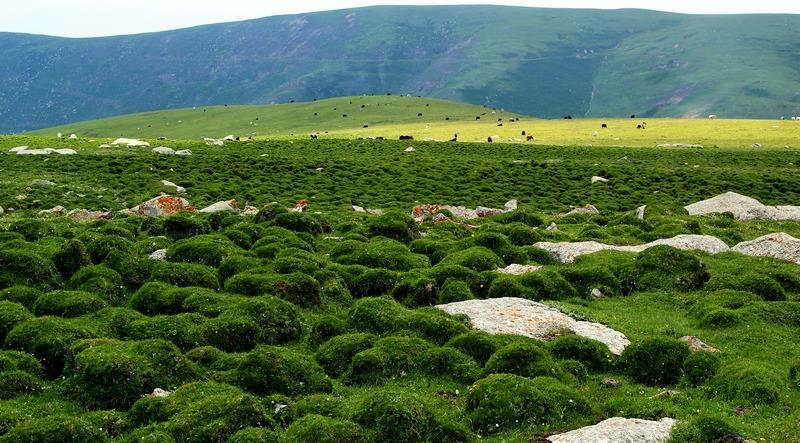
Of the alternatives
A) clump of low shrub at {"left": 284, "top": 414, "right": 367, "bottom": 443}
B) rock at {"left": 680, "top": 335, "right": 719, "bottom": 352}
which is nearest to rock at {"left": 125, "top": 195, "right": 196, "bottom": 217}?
clump of low shrub at {"left": 284, "top": 414, "right": 367, "bottom": 443}

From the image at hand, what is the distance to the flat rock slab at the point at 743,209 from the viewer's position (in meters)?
44.0

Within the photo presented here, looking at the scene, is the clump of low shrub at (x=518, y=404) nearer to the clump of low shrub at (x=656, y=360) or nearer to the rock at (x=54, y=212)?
the clump of low shrub at (x=656, y=360)

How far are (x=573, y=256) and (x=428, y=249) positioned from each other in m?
6.46

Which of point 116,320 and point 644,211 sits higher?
point 116,320

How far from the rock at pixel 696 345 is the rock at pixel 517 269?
8345 mm

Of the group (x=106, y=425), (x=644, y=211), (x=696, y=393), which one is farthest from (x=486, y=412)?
(x=644, y=211)

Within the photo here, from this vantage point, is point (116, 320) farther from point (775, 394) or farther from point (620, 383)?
point (775, 394)

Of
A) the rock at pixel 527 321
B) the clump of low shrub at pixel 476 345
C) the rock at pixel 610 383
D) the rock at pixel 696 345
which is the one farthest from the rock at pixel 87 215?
the rock at pixel 696 345

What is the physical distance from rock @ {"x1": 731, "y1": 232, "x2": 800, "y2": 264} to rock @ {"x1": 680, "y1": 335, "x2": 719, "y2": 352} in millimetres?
12291

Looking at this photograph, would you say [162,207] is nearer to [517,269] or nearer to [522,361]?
[517,269]

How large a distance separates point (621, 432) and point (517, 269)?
1451 cm

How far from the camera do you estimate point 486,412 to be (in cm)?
1541

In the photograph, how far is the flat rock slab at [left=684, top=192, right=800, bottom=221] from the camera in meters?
44.0

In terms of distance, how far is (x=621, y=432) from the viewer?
13.8 metres
